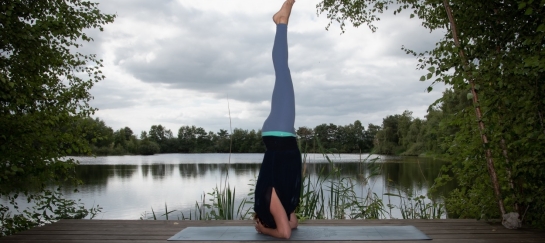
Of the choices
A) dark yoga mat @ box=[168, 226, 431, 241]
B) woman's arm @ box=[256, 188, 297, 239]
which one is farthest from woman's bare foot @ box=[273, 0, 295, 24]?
dark yoga mat @ box=[168, 226, 431, 241]

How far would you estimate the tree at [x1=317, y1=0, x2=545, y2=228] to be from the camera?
291 cm

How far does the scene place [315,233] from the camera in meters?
3.16

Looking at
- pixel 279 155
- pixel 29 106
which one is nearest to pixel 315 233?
pixel 279 155

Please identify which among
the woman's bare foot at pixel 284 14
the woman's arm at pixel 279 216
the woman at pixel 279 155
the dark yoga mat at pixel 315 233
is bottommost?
the dark yoga mat at pixel 315 233

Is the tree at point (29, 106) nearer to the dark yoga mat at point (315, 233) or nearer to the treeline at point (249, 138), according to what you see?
the dark yoga mat at point (315, 233)

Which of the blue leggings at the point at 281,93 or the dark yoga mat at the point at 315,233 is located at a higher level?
the blue leggings at the point at 281,93

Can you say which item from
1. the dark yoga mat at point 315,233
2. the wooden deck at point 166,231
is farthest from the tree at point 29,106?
the dark yoga mat at point 315,233

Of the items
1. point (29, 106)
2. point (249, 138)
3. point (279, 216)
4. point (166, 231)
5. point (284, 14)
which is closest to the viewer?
A: point (279, 216)

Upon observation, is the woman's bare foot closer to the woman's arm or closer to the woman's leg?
the woman's leg

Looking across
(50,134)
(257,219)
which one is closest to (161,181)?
(50,134)

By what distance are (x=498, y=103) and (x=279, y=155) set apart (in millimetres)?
1580

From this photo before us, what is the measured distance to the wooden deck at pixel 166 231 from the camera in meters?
3.07

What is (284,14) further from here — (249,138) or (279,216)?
(249,138)

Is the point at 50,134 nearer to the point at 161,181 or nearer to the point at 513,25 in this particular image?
the point at 513,25
